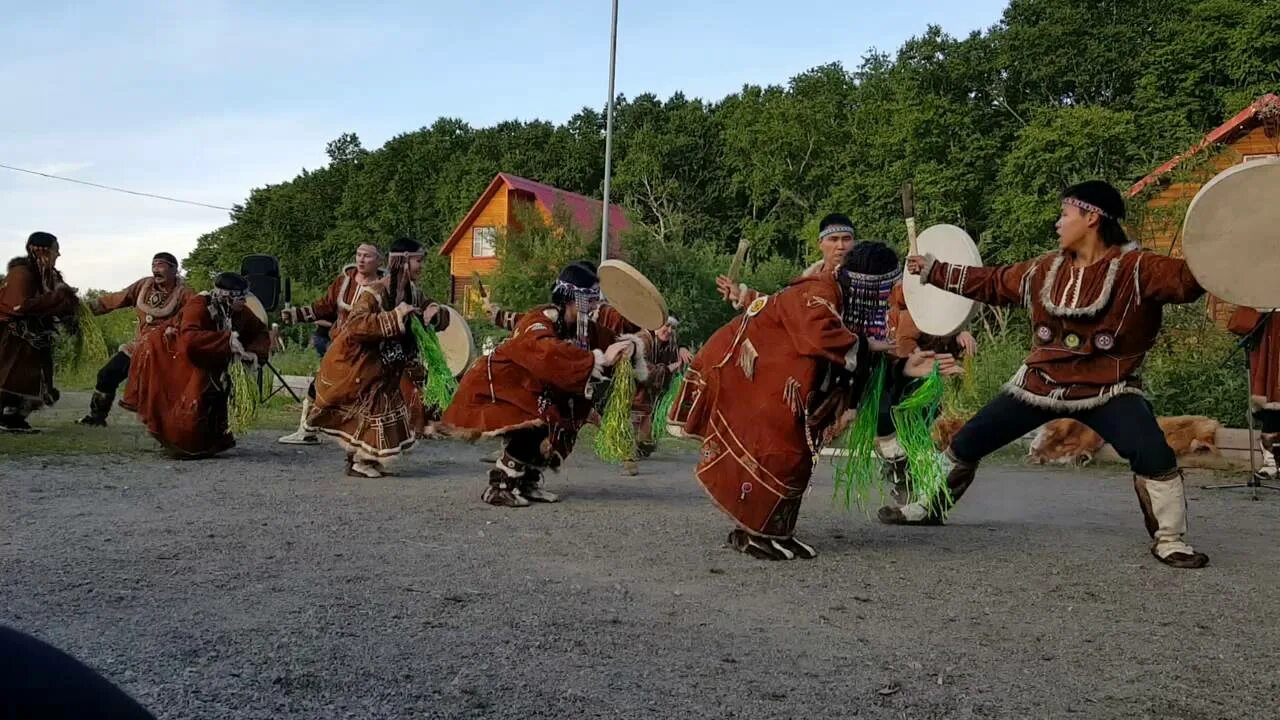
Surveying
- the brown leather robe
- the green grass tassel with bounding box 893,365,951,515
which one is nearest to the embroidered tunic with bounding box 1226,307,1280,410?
the green grass tassel with bounding box 893,365,951,515

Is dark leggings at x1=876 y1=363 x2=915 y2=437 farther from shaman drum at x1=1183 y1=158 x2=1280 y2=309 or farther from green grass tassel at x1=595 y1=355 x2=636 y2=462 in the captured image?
green grass tassel at x1=595 y1=355 x2=636 y2=462

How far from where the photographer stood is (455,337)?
11.2 meters

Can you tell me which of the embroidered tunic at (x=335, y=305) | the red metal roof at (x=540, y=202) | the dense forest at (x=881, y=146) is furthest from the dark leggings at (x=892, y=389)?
the red metal roof at (x=540, y=202)

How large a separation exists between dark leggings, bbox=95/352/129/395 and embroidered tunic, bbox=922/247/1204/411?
8439 mm

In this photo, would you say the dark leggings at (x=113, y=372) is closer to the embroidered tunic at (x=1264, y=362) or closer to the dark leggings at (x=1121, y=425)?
the dark leggings at (x=1121, y=425)

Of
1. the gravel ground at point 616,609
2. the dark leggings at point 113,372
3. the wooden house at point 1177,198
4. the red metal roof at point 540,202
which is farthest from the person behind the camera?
the red metal roof at point 540,202

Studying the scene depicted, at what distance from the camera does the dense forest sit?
2319 cm

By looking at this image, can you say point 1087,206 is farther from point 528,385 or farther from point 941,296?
point 528,385

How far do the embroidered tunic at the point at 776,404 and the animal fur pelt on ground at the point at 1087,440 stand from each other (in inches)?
208

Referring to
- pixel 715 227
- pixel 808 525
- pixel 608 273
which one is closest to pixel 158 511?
pixel 608 273

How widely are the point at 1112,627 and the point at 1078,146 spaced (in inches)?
854

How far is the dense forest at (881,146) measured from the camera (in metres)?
23.2

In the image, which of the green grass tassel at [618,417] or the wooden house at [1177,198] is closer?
the green grass tassel at [618,417]

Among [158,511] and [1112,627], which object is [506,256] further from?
[1112,627]
